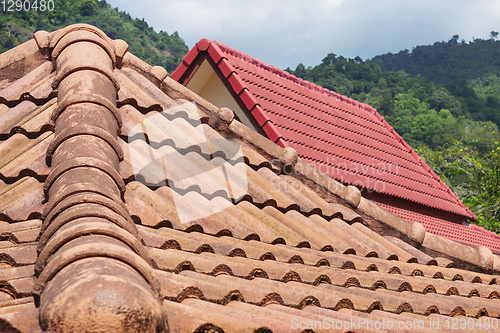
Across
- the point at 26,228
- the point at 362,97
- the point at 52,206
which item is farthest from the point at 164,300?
the point at 362,97

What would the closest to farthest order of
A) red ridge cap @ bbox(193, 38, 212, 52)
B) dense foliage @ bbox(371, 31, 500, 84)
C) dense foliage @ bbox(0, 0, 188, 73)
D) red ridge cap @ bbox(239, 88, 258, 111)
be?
red ridge cap @ bbox(239, 88, 258, 111) → red ridge cap @ bbox(193, 38, 212, 52) → dense foliage @ bbox(0, 0, 188, 73) → dense foliage @ bbox(371, 31, 500, 84)

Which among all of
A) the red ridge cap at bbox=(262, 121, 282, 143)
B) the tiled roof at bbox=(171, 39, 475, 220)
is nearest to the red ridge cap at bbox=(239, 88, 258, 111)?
the tiled roof at bbox=(171, 39, 475, 220)

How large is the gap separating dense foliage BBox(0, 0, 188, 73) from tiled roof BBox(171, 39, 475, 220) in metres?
51.0

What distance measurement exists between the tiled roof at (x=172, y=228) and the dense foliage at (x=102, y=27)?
56.0 m

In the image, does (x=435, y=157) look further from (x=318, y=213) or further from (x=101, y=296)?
(x=101, y=296)

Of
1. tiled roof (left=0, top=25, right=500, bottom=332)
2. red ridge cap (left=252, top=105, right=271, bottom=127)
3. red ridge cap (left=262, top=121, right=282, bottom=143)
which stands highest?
red ridge cap (left=252, top=105, right=271, bottom=127)

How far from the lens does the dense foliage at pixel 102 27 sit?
59.6 metres

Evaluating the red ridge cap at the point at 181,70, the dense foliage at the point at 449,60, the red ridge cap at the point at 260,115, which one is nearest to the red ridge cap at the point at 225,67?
the red ridge cap at the point at 181,70

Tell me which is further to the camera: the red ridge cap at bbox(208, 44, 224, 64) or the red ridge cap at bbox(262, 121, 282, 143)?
the red ridge cap at bbox(208, 44, 224, 64)

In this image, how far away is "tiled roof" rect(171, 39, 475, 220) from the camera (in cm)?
768

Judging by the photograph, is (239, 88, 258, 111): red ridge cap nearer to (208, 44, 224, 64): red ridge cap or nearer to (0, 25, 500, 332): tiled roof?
(208, 44, 224, 64): red ridge cap

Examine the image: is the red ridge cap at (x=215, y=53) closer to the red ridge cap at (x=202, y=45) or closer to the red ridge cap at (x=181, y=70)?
the red ridge cap at (x=202, y=45)

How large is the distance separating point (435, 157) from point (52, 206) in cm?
2565

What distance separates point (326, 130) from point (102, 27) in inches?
2765
